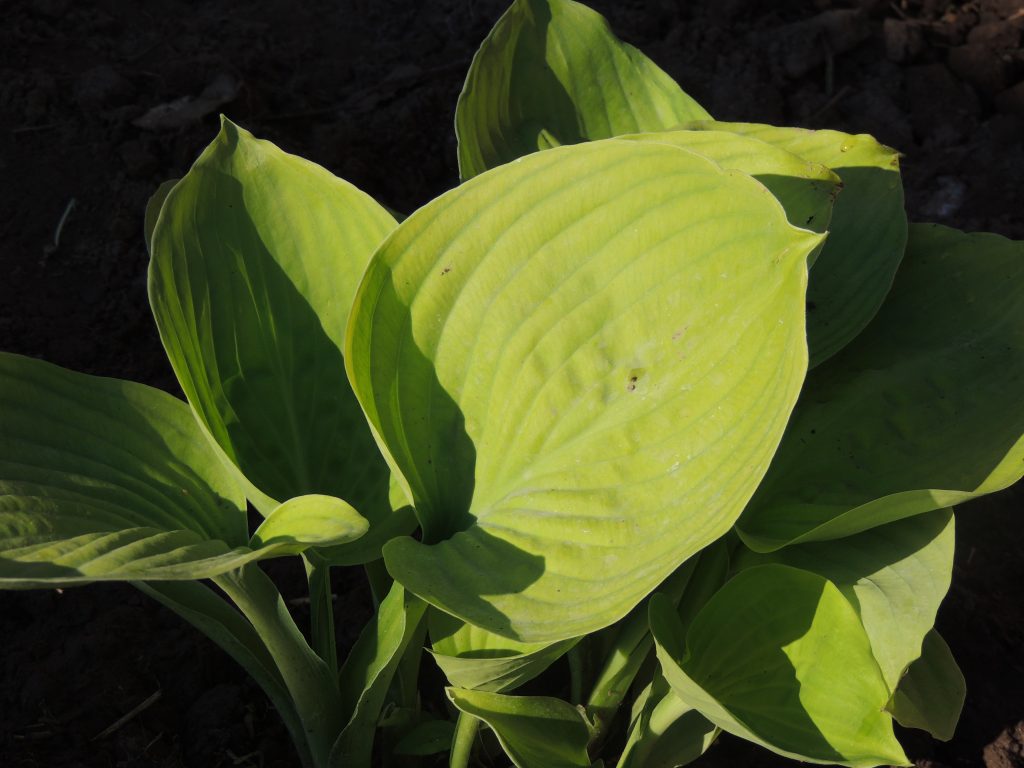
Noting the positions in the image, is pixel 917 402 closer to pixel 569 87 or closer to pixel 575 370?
pixel 575 370

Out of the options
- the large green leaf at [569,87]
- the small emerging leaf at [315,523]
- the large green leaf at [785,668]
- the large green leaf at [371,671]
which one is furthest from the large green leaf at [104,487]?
the large green leaf at [569,87]

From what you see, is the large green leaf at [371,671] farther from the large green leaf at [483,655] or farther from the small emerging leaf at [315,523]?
the small emerging leaf at [315,523]

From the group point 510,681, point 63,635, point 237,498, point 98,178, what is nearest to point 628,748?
point 510,681

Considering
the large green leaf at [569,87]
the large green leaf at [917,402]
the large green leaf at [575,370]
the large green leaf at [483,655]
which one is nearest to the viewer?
the large green leaf at [575,370]

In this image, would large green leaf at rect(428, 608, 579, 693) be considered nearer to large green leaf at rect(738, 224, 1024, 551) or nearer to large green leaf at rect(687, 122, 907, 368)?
large green leaf at rect(738, 224, 1024, 551)

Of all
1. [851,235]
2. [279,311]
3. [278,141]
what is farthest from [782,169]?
[278,141]

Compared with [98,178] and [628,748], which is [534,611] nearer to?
[628,748]
